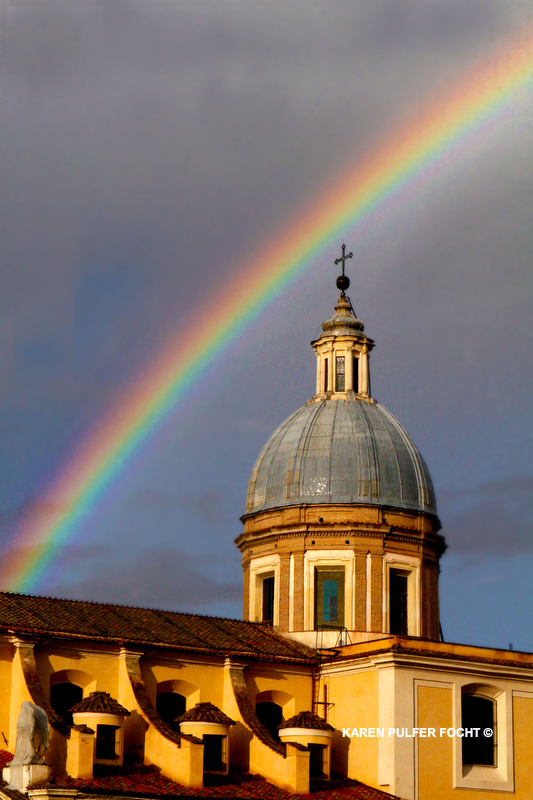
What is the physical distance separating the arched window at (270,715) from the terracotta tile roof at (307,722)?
271 centimetres

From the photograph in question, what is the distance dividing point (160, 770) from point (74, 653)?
4.37 metres

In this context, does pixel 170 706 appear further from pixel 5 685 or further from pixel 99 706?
pixel 5 685

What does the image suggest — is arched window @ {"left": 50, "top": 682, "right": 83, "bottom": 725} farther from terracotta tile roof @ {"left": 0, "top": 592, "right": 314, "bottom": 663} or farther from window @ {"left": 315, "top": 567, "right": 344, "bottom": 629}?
window @ {"left": 315, "top": 567, "right": 344, "bottom": 629}

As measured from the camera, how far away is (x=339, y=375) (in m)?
53.3

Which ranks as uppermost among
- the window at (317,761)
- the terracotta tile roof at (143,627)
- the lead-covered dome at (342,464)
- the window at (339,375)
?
the window at (339,375)

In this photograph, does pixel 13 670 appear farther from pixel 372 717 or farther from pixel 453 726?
pixel 453 726

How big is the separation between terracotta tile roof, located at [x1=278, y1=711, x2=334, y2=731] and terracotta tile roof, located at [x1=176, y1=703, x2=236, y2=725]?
5.75ft

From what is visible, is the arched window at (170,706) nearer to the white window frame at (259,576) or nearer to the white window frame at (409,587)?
the white window frame at (259,576)

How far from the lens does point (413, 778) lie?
40.9m

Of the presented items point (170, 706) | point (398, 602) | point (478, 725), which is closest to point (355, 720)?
point (478, 725)

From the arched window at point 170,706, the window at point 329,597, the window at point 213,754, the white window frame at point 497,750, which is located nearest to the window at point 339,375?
the window at point 329,597

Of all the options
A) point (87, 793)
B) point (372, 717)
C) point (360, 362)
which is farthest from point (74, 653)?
point (360, 362)

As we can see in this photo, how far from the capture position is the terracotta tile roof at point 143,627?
135ft

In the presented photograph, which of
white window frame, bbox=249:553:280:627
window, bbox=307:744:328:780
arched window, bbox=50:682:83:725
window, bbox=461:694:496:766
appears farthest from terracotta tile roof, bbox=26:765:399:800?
white window frame, bbox=249:553:280:627
